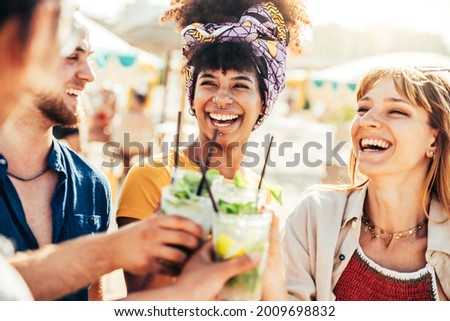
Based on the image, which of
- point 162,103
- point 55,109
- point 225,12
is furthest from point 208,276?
point 162,103

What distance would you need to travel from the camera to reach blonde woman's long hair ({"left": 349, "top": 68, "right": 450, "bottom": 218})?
2.96m

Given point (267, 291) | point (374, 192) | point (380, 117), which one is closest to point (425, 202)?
point (374, 192)

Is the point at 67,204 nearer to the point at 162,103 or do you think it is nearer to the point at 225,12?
the point at 225,12

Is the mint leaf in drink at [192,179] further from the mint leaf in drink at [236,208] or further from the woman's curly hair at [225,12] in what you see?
the woman's curly hair at [225,12]

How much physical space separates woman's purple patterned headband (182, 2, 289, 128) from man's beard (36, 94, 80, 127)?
822 mm

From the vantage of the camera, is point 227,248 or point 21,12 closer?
point 21,12

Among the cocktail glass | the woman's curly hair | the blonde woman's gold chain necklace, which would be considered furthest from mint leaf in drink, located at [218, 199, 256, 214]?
the woman's curly hair

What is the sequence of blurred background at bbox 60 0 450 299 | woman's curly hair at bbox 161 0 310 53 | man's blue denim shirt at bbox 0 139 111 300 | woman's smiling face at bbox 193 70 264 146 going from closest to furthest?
man's blue denim shirt at bbox 0 139 111 300, woman's smiling face at bbox 193 70 264 146, woman's curly hair at bbox 161 0 310 53, blurred background at bbox 60 0 450 299

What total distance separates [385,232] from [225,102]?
47.6 inches

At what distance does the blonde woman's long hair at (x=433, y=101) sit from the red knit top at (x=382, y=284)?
42 centimetres

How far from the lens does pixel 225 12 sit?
3.30 m

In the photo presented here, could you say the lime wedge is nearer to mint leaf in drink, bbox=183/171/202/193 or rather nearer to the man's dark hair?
mint leaf in drink, bbox=183/171/202/193
